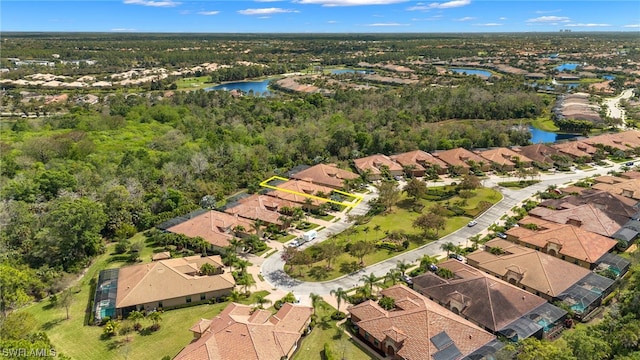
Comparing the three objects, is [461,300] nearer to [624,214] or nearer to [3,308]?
[624,214]

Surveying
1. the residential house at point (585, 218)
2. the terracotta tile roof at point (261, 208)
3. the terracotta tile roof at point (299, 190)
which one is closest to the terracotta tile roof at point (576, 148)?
the residential house at point (585, 218)

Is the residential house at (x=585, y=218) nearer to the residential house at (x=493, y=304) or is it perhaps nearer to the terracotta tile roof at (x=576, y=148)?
the residential house at (x=493, y=304)

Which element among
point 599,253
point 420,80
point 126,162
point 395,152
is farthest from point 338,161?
point 420,80

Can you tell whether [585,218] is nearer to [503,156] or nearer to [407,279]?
[407,279]

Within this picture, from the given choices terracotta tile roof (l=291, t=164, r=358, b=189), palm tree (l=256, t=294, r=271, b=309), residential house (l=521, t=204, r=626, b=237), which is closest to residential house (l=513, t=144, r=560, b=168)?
residential house (l=521, t=204, r=626, b=237)

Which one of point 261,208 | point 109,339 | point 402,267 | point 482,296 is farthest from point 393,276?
point 109,339
